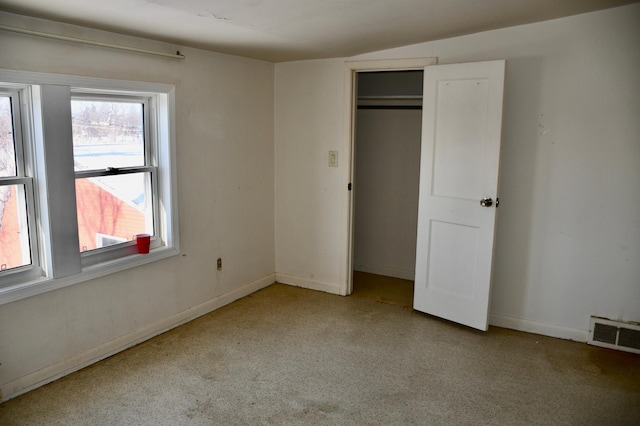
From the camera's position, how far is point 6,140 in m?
2.60

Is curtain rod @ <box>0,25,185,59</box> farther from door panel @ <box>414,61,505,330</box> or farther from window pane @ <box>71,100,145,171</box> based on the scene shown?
door panel @ <box>414,61,505,330</box>

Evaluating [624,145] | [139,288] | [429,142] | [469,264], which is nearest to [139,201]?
[139,288]

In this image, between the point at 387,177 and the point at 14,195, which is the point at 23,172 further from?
the point at 387,177

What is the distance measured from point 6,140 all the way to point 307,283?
8.86 feet

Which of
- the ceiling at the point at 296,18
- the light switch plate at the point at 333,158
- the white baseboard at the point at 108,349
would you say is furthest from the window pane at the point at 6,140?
the light switch plate at the point at 333,158

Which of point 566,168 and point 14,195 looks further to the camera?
point 566,168


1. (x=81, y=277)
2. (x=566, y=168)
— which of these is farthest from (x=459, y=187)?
(x=81, y=277)

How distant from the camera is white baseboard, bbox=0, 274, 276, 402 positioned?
267 centimetres

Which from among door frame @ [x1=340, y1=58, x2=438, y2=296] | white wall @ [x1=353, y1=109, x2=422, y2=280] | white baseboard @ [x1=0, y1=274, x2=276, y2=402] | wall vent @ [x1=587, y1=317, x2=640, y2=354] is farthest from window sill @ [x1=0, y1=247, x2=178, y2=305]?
wall vent @ [x1=587, y1=317, x2=640, y2=354]

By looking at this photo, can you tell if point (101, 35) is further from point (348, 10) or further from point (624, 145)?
point (624, 145)

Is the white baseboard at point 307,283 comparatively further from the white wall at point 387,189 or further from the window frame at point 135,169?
the window frame at point 135,169

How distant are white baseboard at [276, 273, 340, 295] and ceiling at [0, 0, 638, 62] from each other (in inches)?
80.8

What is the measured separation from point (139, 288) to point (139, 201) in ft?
1.97

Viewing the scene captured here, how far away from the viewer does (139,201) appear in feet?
11.1
